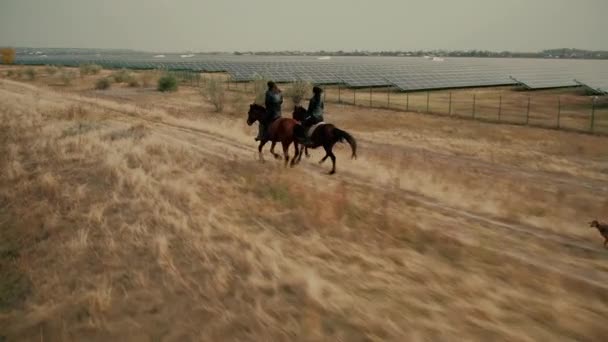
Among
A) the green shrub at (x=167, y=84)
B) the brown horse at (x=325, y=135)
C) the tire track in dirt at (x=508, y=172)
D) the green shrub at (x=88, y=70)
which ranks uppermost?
the green shrub at (x=88, y=70)

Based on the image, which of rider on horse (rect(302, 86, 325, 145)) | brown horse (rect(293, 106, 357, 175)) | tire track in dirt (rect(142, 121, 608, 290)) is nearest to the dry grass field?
tire track in dirt (rect(142, 121, 608, 290))

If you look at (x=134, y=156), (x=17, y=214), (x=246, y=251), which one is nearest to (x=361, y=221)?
(x=246, y=251)

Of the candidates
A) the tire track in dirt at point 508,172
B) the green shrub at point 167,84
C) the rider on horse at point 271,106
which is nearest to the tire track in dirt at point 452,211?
the rider on horse at point 271,106

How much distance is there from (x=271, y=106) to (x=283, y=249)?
7.17 m

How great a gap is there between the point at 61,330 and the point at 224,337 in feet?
6.28

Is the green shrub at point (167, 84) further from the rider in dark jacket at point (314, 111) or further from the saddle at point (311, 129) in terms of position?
the saddle at point (311, 129)

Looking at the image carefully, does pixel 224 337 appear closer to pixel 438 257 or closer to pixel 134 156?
pixel 438 257

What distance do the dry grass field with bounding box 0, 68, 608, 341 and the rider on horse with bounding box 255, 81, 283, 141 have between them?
1257 millimetres

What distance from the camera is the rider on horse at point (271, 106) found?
1324cm

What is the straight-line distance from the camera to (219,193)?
33.6ft

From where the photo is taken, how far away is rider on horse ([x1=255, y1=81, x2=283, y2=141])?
43.4 ft

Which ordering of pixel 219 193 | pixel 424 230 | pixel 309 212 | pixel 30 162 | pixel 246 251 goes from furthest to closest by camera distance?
1. pixel 30 162
2. pixel 219 193
3. pixel 309 212
4. pixel 424 230
5. pixel 246 251

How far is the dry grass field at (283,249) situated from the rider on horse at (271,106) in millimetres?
1257

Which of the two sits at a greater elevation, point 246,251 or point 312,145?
point 312,145
